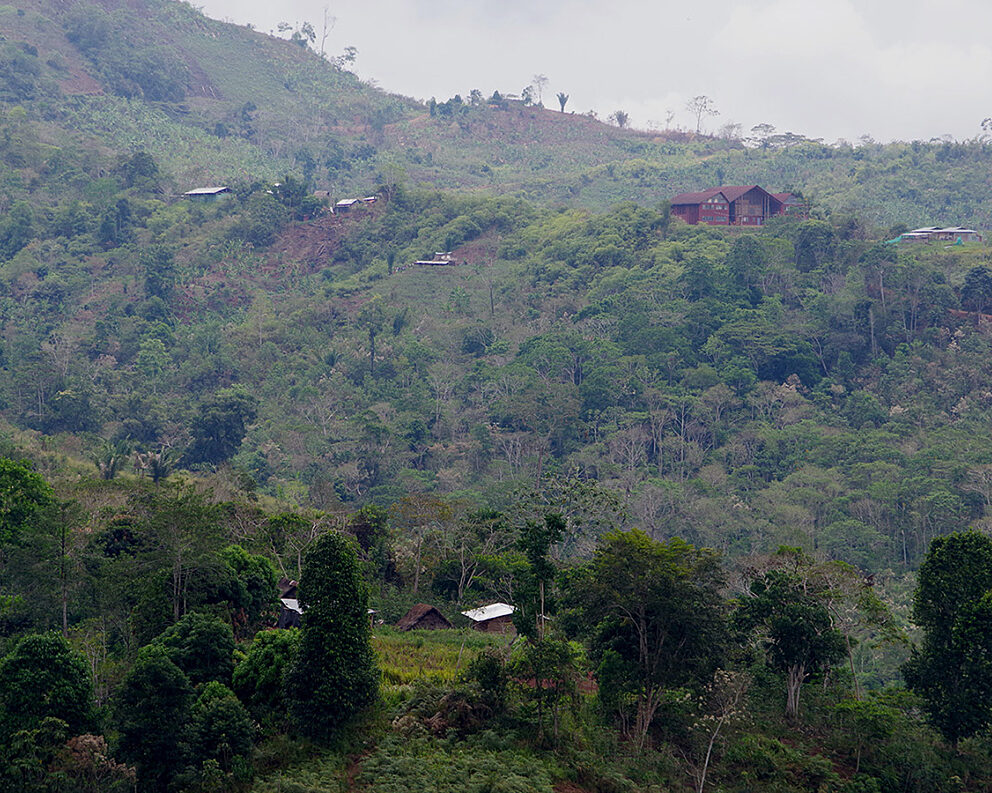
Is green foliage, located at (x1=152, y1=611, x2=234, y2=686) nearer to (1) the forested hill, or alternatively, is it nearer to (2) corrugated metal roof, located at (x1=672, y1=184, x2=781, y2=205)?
(2) corrugated metal roof, located at (x1=672, y1=184, x2=781, y2=205)

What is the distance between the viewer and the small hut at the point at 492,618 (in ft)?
89.4

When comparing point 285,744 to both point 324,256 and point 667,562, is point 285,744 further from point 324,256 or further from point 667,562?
point 324,256

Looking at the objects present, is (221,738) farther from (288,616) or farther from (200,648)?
(288,616)

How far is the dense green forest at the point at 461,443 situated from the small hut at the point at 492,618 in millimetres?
829

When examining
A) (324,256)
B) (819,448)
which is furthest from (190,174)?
(819,448)

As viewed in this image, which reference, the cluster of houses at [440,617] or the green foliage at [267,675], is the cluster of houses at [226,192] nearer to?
the cluster of houses at [440,617]

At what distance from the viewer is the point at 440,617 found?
27.0m

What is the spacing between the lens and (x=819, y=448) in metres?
45.5

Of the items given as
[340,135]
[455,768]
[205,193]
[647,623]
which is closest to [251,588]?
[455,768]

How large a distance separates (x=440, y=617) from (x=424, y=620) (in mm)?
467

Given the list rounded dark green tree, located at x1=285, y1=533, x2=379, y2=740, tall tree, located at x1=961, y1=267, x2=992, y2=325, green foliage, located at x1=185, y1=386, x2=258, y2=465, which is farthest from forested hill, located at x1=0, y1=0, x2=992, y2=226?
rounded dark green tree, located at x1=285, y1=533, x2=379, y2=740

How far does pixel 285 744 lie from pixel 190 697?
1840mm

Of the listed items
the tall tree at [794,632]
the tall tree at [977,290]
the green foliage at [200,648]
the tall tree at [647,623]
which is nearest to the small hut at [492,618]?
the tall tree at [647,623]

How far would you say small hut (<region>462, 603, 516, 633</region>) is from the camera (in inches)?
1073
